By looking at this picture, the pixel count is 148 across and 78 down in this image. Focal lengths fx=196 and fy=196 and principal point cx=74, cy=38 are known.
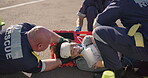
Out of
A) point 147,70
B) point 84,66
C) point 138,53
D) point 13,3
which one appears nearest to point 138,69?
point 147,70

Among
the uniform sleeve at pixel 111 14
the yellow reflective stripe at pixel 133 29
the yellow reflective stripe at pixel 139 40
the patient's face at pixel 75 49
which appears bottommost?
the patient's face at pixel 75 49

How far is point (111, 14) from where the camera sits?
202 cm

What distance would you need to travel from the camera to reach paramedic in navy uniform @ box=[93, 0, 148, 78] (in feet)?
6.35

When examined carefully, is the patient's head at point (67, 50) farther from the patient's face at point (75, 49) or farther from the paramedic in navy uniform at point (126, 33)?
the paramedic in navy uniform at point (126, 33)

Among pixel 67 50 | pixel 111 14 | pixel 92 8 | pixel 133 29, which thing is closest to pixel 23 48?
pixel 67 50

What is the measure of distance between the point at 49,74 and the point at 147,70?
115 cm

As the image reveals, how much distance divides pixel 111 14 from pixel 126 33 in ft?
0.81

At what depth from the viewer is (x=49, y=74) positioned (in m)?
2.40

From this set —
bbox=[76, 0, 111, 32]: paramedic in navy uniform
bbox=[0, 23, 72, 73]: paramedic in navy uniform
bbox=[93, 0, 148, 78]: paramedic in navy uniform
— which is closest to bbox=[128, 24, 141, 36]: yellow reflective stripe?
bbox=[93, 0, 148, 78]: paramedic in navy uniform

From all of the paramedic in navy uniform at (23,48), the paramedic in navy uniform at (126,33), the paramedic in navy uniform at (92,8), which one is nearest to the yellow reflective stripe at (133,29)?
the paramedic in navy uniform at (126,33)

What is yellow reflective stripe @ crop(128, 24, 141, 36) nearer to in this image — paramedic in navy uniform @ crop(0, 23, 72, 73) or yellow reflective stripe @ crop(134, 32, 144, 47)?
yellow reflective stripe @ crop(134, 32, 144, 47)

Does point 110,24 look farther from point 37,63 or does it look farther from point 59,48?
point 37,63

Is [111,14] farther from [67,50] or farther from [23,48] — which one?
[23,48]

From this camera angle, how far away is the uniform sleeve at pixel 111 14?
1.99 metres
